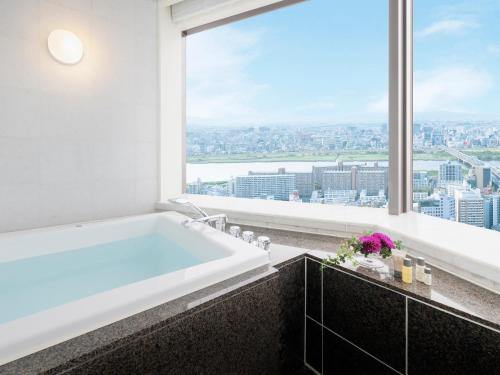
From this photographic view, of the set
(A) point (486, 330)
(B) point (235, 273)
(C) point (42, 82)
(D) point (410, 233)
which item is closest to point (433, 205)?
(D) point (410, 233)

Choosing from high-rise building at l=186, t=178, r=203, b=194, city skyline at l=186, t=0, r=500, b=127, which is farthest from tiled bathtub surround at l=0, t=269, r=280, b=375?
high-rise building at l=186, t=178, r=203, b=194

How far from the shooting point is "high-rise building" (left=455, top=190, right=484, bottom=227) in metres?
1.58

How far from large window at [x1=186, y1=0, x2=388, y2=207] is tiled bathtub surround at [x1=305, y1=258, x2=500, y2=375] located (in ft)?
3.07

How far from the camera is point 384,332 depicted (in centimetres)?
115

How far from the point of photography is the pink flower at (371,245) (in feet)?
4.01

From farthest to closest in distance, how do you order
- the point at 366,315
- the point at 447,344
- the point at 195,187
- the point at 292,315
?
the point at 195,187
the point at 292,315
the point at 366,315
the point at 447,344

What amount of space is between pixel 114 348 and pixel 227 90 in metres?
2.41

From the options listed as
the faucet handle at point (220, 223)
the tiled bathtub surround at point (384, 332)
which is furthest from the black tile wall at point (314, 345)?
the faucet handle at point (220, 223)

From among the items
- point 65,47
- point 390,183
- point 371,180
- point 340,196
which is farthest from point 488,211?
point 65,47

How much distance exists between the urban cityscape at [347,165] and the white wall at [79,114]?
62cm

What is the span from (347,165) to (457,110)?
0.73 metres

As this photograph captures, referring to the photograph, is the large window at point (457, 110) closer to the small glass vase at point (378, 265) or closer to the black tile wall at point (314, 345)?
the small glass vase at point (378, 265)

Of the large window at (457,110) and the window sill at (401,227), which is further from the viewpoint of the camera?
the large window at (457,110)

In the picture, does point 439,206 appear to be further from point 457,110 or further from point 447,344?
point 447,344
